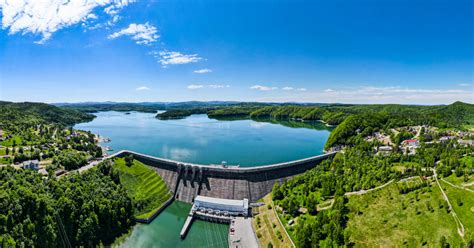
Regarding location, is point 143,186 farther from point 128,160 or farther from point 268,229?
point 268,229

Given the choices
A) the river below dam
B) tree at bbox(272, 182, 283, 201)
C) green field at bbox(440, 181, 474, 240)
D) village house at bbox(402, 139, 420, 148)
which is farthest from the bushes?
village house at bbox(402, 139, 420, 148)

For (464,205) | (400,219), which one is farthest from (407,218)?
(464,205)

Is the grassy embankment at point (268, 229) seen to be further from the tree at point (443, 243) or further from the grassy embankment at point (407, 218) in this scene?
the tree at point (443, 243)

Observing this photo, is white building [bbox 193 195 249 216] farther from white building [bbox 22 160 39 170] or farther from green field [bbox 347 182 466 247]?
white building [bbox 22 160 39 170]

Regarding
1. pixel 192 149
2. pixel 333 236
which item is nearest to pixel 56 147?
pixel 192 149

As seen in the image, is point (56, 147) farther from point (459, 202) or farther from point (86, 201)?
point (459, 202)

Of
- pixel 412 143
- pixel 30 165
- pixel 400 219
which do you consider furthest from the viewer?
pixel 412 143
